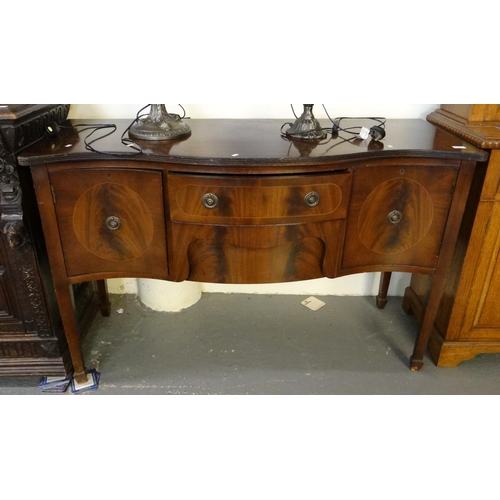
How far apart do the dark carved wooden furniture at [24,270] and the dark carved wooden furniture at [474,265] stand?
128 centimetres

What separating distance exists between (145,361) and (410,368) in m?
0.98

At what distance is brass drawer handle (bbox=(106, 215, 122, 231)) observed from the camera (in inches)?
46.8

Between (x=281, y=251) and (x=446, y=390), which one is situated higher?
(x=281, y=251)

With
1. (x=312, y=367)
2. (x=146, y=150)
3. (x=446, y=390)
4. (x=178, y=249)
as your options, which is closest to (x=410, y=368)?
(x=446, y=390)

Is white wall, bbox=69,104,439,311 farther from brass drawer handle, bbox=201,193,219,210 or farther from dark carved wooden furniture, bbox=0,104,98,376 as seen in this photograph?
brass drawer handle, bbox=201,193,219,210

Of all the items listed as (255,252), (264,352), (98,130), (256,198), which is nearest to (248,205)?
(256,198)

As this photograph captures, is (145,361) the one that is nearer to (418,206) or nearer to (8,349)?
(8,349)

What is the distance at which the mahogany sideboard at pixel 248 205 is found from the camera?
112cm

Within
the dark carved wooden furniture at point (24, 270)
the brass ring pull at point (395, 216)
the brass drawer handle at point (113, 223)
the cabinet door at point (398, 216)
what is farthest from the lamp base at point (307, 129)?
the dark carved wooden furniture at point (24, 270)

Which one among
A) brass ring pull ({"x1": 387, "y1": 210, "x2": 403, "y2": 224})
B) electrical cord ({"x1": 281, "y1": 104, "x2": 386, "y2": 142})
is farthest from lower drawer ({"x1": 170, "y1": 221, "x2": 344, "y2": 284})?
electrical cord ({"x1": 281, "y1": 104, "x2": 386, "y2": 142})

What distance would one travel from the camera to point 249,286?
1972 millimetres

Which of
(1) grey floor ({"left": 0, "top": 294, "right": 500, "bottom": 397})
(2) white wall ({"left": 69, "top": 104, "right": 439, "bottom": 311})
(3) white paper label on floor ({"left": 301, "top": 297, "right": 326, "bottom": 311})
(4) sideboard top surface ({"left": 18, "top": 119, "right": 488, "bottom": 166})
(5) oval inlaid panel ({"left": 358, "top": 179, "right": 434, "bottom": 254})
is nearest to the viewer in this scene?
(4) sideboard top surface ({"left": 18, "top": 119, "right": 488, "bottom": 166})

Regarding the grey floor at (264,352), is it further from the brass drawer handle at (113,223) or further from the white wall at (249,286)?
the brass drawer handle at (113,223)

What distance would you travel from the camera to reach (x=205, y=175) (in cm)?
111
